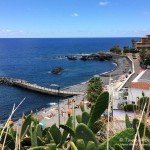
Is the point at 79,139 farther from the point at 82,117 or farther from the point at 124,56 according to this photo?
the point at 124,56

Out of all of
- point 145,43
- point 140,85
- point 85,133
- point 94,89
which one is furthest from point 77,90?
point 85,133

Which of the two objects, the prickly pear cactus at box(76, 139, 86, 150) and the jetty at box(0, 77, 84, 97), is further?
the jetty at box(0, 77, 84, 97)

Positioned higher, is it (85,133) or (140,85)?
(85,133)

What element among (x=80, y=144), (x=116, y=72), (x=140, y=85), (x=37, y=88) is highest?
(x=80, y=144)

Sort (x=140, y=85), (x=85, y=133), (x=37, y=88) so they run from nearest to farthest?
(x=85, y=133), (x=140, y=85), (x=37, y=88)

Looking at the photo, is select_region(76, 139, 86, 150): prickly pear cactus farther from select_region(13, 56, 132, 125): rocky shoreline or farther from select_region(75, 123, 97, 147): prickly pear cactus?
select_region(13, 56, 132, 125): rocky shoreline

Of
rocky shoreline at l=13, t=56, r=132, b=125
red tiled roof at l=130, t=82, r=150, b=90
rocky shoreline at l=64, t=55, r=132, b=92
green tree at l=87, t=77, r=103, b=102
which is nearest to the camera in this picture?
red tiled roof at l=130, t=82, r=150, b=90

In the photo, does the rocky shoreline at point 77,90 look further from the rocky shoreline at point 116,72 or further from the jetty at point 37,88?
the jetty at point 37,88

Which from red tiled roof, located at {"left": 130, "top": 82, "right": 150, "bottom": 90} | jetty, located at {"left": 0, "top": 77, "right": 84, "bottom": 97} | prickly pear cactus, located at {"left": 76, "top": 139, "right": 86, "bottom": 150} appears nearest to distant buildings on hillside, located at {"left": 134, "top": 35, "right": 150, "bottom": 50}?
jetty, located at {"left": 0, "top": 77, "right": 84, "bottom": 97}

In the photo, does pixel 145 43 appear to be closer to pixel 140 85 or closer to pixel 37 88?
pixel 37 88

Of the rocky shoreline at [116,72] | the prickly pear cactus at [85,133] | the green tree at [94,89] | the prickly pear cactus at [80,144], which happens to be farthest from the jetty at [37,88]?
the prickly pear cactus at [80,144]

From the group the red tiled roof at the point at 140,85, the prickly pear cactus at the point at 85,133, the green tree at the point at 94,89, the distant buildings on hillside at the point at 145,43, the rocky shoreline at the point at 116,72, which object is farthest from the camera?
the distant buildings on hillside at the point at 145,43

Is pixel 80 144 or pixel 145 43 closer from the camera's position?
pixel 80 144

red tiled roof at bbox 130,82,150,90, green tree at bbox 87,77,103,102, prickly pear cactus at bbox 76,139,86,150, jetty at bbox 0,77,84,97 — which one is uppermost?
prickly pear cactus at bbox 76,139,86,150
